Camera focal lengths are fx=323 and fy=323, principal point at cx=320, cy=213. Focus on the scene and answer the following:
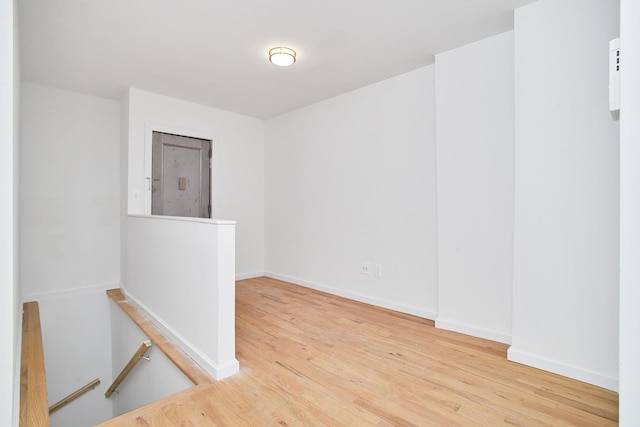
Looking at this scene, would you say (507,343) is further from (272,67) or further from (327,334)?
(272,67)

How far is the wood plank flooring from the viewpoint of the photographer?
1590mm

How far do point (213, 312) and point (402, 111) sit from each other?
2.47 metres

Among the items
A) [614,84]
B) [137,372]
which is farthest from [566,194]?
[137,372]

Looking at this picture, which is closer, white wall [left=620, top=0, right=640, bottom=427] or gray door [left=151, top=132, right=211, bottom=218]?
white wall [left=620, top=0, right=640, bottom=427]

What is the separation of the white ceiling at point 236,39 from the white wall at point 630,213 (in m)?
1.33

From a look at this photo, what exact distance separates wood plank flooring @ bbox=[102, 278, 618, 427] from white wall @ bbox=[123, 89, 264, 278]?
2.03 m

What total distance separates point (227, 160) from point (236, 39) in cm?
213

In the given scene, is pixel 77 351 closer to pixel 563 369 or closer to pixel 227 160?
pixel 227 160

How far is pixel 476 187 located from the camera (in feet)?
8.26

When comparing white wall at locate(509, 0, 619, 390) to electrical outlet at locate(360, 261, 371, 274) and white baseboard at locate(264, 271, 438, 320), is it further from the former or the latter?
electrical outlet at locate(360, 261, 371, 274)

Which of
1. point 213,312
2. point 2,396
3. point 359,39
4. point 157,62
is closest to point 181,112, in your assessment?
point 157,62

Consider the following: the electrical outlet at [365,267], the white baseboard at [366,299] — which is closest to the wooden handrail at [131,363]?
the white baseboard at [366,299]

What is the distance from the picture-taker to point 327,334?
8.63ft

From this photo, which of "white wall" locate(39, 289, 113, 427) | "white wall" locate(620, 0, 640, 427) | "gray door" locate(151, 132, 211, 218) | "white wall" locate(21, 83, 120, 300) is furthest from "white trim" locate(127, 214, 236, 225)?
"white wall" locate(620, 0, 640, 427)
